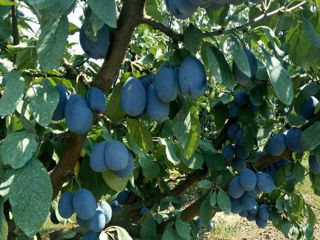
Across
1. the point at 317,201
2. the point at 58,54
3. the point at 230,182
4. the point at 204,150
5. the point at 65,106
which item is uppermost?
the point at 58,54

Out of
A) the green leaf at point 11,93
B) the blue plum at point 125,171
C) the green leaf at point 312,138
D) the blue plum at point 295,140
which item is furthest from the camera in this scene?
the blue plum at point 295,140

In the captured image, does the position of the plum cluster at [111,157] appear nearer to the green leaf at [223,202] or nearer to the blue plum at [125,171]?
the blue plum at [125,171]

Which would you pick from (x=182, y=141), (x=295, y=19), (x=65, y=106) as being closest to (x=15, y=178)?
(x=65, y=106)

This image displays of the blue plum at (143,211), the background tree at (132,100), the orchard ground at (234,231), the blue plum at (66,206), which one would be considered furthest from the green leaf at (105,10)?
the orchard ground at (234,231)

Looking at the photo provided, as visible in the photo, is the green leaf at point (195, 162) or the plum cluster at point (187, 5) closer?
the plum cluster at point (187, 5)

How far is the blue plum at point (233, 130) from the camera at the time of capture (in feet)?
5.75

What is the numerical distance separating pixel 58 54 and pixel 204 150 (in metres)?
0.98

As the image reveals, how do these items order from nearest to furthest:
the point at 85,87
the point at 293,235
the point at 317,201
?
1. the point at 85,87
2. the point at 293,235
3. the point at 317,201

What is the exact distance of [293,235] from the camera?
2100 millimetres

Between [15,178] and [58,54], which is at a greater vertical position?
[58,54]

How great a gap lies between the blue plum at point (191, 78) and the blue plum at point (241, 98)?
0.86 m

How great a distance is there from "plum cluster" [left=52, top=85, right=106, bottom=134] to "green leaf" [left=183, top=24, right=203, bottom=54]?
7.6 inches

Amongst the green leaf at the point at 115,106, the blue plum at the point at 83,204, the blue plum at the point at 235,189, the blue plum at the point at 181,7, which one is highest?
the blue plum at the point at 181,7

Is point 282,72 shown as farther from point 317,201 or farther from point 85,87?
point 317,201
